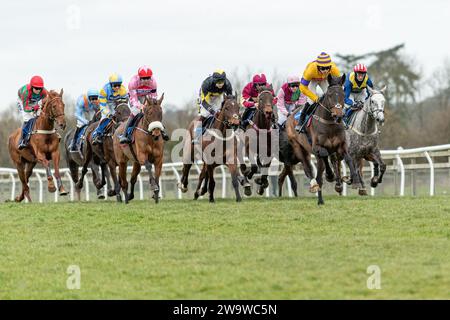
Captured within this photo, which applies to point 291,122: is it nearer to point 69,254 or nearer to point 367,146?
point 367,146

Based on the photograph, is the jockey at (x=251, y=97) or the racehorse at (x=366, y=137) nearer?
the racehorse at (x=366, y=137)

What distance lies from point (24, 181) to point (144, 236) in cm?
908

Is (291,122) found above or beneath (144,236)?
above

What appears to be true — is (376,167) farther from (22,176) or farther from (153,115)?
(22,176)

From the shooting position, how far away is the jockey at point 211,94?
16.9m

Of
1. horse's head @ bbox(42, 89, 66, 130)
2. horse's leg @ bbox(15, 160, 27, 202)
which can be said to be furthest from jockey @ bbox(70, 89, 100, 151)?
horse's head @ bbox(42, 89, 66, 130)

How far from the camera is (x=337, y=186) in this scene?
16.3 metres

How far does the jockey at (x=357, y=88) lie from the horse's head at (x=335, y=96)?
1.95 meters

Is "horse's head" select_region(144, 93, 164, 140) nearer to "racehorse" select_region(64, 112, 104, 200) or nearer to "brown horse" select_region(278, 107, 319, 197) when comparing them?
"brown horse" select_region(278, 107, 319, 197)

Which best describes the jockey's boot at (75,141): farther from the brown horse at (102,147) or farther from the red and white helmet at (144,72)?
the red and white helmet at (144,72)

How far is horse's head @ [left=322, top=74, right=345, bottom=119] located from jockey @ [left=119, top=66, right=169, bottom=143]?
348 cm

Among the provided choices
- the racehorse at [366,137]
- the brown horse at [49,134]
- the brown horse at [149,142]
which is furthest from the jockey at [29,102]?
the racehorse at [366,137]

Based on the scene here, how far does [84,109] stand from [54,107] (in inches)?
116
